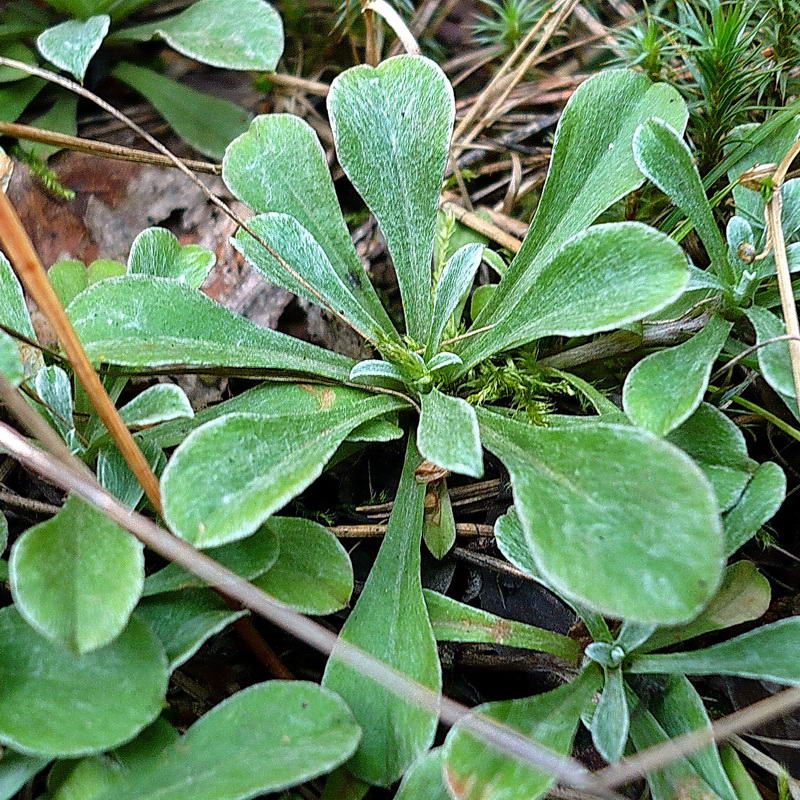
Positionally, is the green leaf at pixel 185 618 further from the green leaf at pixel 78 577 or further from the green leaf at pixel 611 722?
the green leaf at pixel 611 722

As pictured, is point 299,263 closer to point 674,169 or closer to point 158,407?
point 158,407

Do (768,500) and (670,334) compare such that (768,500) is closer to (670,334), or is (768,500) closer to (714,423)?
(714,423)

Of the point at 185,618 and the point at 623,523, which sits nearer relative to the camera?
the point at 623,523

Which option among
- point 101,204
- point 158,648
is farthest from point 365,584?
point 101,204

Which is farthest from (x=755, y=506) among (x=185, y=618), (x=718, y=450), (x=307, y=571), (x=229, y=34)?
(x=229, y=34)

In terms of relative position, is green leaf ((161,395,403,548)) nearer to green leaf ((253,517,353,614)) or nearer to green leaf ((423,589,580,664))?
green leaf ((253,517,353,614))

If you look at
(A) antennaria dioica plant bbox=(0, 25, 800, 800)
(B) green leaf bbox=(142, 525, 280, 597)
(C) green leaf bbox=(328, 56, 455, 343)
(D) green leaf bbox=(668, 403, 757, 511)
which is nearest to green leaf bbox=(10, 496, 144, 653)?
(A) antennaria dioica plant bbox=(0, 25, 800, 800)
